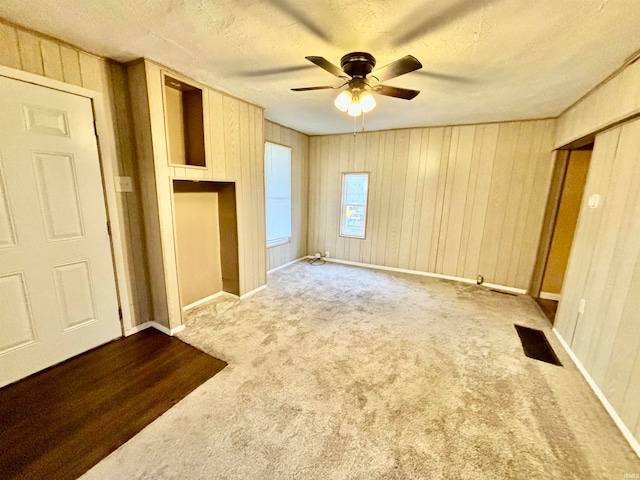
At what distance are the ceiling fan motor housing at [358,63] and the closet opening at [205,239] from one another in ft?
6.20

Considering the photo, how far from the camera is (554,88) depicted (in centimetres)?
254

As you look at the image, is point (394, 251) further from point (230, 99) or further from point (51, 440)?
point (51, 440)

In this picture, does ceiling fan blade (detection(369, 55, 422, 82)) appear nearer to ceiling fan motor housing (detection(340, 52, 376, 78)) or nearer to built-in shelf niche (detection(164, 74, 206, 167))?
ceiling fan motor housing (detection(340, 52, 376, 78))

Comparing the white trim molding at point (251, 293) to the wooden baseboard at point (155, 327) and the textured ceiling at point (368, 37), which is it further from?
the textured ceiling at point (368, 37)

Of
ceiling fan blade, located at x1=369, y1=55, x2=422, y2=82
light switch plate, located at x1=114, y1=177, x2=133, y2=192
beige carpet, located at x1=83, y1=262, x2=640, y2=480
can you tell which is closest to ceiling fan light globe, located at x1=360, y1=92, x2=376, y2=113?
ceiling fan blade, located at x1=369, y1=55, x2=422, y2=82

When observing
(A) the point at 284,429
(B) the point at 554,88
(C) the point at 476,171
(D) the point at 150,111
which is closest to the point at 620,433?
(A) the point at 284,429

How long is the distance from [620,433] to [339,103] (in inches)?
114

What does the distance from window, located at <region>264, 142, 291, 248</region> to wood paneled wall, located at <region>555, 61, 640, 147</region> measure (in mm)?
3820

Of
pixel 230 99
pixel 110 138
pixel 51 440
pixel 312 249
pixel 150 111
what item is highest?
pixel 230 99

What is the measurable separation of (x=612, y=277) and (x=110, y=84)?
14.3ft

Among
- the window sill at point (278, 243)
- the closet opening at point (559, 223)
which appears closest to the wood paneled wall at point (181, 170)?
the window sill at point (278, 243)

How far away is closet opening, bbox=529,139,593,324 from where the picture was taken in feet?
11.1

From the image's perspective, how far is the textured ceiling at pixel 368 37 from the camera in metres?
1.50

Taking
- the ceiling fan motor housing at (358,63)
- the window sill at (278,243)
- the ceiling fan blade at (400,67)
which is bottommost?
the window sill at (278,243)
